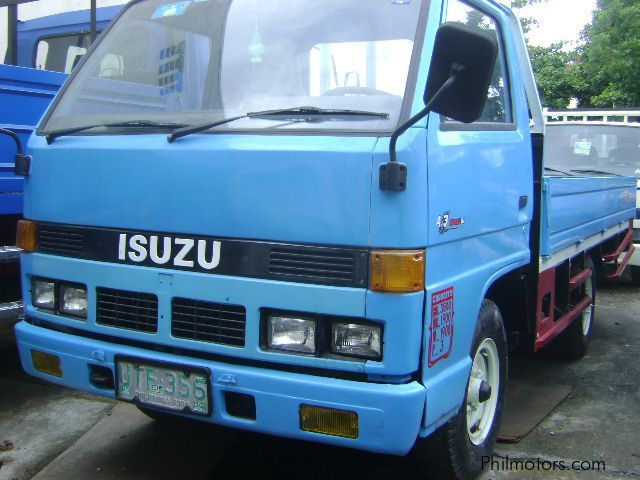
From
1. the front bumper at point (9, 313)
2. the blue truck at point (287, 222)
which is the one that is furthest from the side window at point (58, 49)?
the blue truck at point (287, 222)

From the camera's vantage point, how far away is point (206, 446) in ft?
11.9

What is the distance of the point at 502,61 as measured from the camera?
11.5 ft

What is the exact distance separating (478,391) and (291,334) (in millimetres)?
1095

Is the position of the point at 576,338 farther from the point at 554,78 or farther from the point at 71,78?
the point at 554,78

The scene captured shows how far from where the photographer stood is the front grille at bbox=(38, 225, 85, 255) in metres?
2.91

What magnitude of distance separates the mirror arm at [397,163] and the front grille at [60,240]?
133 cm

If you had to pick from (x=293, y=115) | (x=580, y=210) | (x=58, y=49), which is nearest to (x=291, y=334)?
(x=293, y=115)

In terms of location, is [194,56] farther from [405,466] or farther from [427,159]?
[405,466]

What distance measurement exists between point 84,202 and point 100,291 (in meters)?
0.37

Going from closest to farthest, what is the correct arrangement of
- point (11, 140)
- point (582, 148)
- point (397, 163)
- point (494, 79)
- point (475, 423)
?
point (397, 163) < point (475, 423) < point (494, 79) < point (11, 140) < point (582, 148)

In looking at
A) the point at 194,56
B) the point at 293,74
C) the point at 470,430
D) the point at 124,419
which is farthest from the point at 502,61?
the point at 124,419

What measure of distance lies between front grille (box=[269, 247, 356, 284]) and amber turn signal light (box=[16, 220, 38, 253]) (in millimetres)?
1196

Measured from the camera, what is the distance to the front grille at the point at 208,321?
2590mm

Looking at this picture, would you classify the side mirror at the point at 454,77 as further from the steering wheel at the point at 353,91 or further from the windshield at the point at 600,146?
the windshield at the point at 600,146
